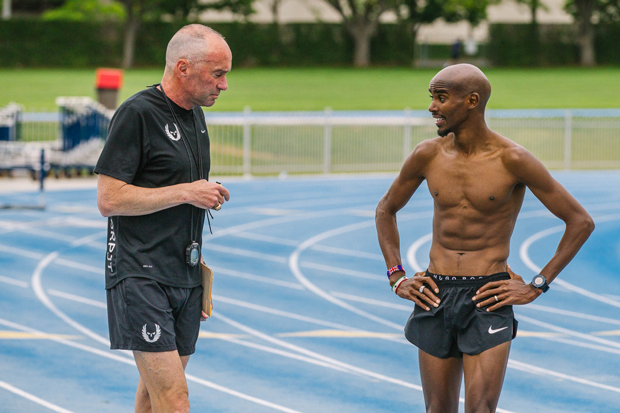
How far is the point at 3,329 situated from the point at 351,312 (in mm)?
3121

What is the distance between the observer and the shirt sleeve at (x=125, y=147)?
3807mm

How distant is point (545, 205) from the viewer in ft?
13.4

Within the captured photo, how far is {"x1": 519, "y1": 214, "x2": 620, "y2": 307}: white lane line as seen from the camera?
956cm

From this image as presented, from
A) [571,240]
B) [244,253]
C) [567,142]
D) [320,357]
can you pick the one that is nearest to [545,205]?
[571,240]

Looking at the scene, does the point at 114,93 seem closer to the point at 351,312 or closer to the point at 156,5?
the point at 351,312

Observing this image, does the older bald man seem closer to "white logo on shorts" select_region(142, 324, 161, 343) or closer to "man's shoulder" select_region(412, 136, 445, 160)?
"white logo on shorts" select_region(142, 324, 161, 343)

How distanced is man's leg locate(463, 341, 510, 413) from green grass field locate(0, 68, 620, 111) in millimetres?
29246

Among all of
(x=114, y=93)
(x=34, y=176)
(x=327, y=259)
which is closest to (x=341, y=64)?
(x=114, y=93)

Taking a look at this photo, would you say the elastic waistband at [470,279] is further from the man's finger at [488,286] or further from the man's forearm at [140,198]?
the man's forearm at [140,198]

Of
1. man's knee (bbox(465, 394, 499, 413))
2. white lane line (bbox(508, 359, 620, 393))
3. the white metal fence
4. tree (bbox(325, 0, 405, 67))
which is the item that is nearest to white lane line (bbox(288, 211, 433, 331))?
white lane line (bbox(508, 359, 620, 393))

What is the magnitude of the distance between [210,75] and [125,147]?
465mm

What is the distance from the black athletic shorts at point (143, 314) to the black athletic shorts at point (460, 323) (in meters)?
1.13

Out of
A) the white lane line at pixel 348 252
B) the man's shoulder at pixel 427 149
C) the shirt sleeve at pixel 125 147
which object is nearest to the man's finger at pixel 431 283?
the man's shoulder at pixel 427 149

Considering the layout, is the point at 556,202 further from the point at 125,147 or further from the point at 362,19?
the point at 362,19
